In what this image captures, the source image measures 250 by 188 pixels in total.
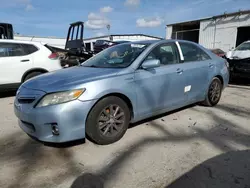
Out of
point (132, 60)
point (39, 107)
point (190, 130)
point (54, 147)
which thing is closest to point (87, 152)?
point (54, 147)

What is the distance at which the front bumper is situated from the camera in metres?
2.63

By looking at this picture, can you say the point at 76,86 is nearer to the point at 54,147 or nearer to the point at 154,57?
the point at 54,147

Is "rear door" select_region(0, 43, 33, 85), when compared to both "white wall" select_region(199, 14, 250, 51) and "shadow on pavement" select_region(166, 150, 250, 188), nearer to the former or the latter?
"shadow on pavement" select_region(166, 150, 250, 188)

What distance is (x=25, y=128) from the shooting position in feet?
9.73

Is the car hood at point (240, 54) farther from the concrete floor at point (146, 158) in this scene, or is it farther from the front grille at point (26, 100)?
the front grille at point (26, 100)

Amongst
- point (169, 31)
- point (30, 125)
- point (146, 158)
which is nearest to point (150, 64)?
point (146, 158)

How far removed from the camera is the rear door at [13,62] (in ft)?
18.6

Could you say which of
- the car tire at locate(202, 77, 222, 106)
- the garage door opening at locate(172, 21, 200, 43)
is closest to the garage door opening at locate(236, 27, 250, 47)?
the garage door opening at locate(172, 21, 200, 43)

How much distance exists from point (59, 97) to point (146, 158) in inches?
53.6

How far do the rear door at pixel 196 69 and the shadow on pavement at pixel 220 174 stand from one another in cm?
165

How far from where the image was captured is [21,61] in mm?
5895

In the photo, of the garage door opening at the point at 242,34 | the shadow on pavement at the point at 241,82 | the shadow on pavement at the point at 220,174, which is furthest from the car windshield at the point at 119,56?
the garage door opening at the point at 242,34

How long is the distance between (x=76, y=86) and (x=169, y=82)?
1701 mm

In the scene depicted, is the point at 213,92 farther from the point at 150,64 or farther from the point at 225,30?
the point at 225,30
